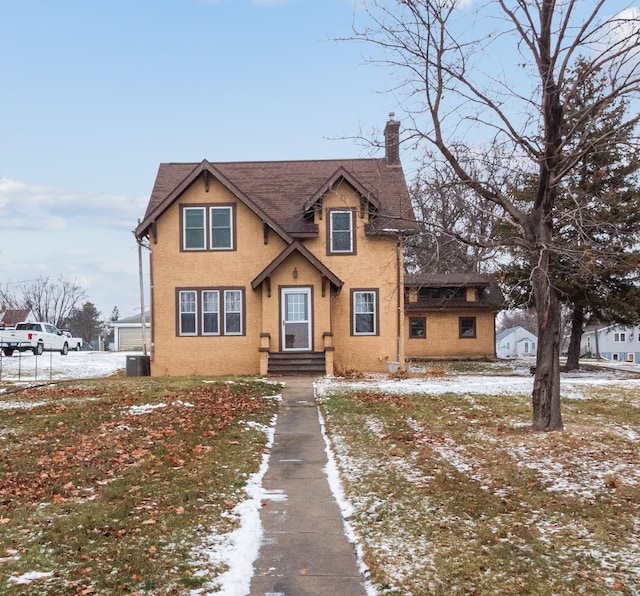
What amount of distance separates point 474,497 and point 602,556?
76.3 inches

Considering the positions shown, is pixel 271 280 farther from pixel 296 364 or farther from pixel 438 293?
pixel 438 293

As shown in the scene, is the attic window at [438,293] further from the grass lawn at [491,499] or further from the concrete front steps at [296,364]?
the grass lawn at [491,499]

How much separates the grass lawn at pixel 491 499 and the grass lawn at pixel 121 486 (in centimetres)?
158

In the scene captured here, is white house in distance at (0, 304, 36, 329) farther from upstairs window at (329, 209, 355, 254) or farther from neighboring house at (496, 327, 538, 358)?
upstairs window at (329, 209, 355, 254)

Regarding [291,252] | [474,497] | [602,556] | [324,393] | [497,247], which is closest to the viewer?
[602,556]

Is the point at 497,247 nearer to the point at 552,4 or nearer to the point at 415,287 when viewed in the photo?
the point at 552,4

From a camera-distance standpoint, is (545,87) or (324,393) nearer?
(545,87)

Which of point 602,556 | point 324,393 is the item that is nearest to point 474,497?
point 602,556

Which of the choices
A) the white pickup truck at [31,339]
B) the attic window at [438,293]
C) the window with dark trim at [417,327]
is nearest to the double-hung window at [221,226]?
the attic window at [438,293]

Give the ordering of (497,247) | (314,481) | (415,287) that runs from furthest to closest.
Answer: (415,287) → (497,247) → (314,481)

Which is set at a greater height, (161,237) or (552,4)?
(552,4)

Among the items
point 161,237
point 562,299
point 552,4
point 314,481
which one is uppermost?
point 552,4

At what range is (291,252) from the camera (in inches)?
832

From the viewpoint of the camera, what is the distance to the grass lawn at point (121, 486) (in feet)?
17.4
